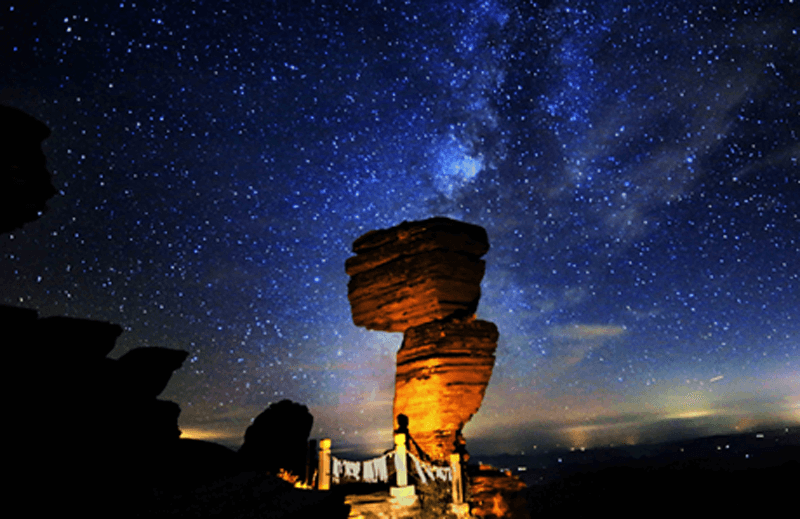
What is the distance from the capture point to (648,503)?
10038 cm

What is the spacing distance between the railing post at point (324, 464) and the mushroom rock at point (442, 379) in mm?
6023

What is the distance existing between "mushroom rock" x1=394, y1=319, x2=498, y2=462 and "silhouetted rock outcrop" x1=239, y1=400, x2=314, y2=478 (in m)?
15.8

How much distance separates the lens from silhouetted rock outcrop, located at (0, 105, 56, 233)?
22.1ft

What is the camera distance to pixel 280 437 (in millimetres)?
34344

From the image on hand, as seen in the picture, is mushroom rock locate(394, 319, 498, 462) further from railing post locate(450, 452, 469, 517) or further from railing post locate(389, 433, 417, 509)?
railing post locate(389, 433, 417, 509)

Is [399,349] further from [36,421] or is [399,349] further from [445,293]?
[36,421]

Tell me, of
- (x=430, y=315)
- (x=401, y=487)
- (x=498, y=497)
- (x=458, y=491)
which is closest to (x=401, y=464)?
(x=401, y=487)

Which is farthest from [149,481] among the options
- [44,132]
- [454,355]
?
[454,355]

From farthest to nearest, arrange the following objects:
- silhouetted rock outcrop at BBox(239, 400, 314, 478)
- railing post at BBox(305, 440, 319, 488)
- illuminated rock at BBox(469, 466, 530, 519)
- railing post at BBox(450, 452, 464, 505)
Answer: silhouetted rock outcrop at BBox(239, 400, 314, 478) → illuminated rock at BBox(469, 466, 530, 519) → railing post at BBox(305, 440, 319, 488) → railing post at BBox(450, 452, 464, 505)

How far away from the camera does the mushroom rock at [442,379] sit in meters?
20.9

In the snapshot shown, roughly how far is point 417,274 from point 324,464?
1147 cm

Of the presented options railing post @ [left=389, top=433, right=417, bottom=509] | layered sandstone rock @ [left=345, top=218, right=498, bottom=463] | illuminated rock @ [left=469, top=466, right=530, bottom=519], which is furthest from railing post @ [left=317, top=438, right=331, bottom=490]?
illuminated rock @ [left=469, top=466, right=530, bottom=519]

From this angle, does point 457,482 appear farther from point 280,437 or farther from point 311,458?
point 280,437

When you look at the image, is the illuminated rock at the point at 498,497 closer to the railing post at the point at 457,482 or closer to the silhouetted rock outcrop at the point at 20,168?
the railing post at the point at 457,482
